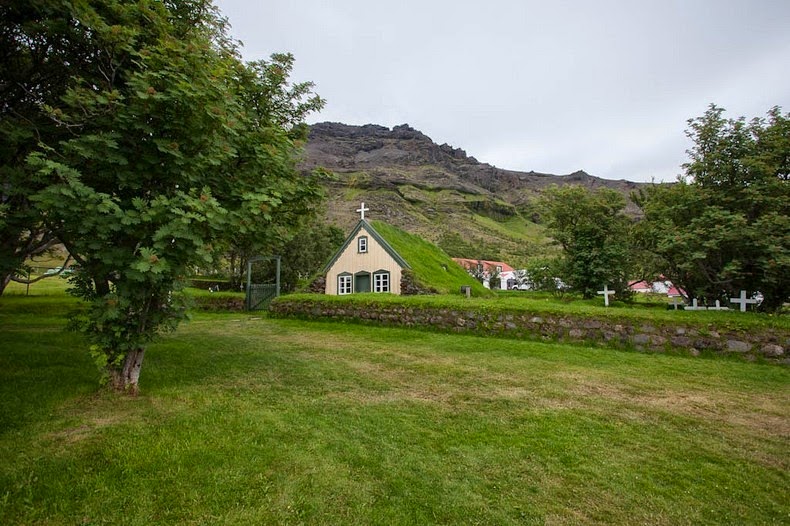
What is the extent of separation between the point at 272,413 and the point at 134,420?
170cm

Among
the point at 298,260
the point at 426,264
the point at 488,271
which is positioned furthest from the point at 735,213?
the point at 488,271

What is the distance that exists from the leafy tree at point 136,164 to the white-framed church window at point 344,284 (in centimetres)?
1801

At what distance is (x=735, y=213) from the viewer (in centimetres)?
1315

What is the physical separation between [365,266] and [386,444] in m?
19.2

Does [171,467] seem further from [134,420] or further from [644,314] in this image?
[644,314]

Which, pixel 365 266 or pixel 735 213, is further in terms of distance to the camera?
pixel 365 266

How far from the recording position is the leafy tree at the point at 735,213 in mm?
12422

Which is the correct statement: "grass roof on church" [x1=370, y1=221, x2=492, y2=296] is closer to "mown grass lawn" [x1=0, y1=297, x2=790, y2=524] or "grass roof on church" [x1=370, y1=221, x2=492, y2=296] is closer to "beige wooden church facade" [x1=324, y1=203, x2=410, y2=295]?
"beige wooden church facade" [x1=324, y1=203, x2=410, y2=295]

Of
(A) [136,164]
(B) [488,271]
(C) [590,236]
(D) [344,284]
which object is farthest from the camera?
(B) [488,271]

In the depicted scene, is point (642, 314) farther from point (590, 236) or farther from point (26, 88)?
point (590, 236)

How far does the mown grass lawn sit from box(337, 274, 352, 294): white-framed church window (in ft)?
52.4

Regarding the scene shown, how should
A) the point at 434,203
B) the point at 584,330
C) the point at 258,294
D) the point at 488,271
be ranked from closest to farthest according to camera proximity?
the point at 584,330 → the point at 258,294 → the point at 488,271 → the point at 434,203

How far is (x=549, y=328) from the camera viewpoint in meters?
11.5

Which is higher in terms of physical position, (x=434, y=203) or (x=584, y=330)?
(x=434, y=203)
